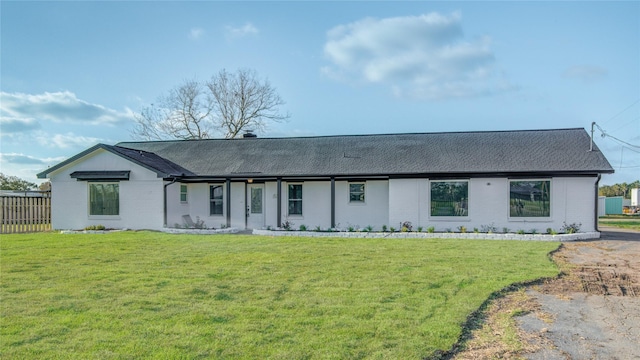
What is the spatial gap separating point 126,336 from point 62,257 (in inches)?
251

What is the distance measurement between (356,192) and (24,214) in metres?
13.8

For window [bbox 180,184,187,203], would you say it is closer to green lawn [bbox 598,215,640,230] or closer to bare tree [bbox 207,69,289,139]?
bare tree [bbox 207,69,289,139]

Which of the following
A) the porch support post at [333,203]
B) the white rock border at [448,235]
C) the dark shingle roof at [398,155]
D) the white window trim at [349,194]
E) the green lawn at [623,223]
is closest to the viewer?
the white rock border at [448,235]

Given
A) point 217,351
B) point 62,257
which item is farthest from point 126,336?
point 62,257

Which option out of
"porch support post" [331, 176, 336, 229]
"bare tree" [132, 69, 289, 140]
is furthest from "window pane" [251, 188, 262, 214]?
"bare tree" [132, 69, 289, 140]

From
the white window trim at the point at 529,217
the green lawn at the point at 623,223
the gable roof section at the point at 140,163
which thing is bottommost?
the green lawn at the point at 623,223

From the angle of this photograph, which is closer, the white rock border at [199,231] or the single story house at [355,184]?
the single story house at [355,184]

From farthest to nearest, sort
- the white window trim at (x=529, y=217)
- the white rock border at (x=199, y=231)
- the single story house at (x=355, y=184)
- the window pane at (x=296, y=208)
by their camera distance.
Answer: the window pane at (x=296, y=208) → the white rock border at (x=199, y=231) → the single story house at (x=355, y=184) → the white window trim at (x=529, y=217)

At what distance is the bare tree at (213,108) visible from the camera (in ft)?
117

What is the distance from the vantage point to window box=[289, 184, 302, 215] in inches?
750

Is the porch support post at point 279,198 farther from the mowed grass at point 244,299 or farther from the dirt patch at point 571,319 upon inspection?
the dirt patch at point 571,319

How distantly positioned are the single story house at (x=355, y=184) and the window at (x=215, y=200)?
5cm

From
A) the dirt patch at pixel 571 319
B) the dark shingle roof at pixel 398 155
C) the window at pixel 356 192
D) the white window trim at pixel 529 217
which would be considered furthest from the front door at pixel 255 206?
the dirt patch at pixel 571 319

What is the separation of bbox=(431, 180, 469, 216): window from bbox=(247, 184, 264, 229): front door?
7417mm
